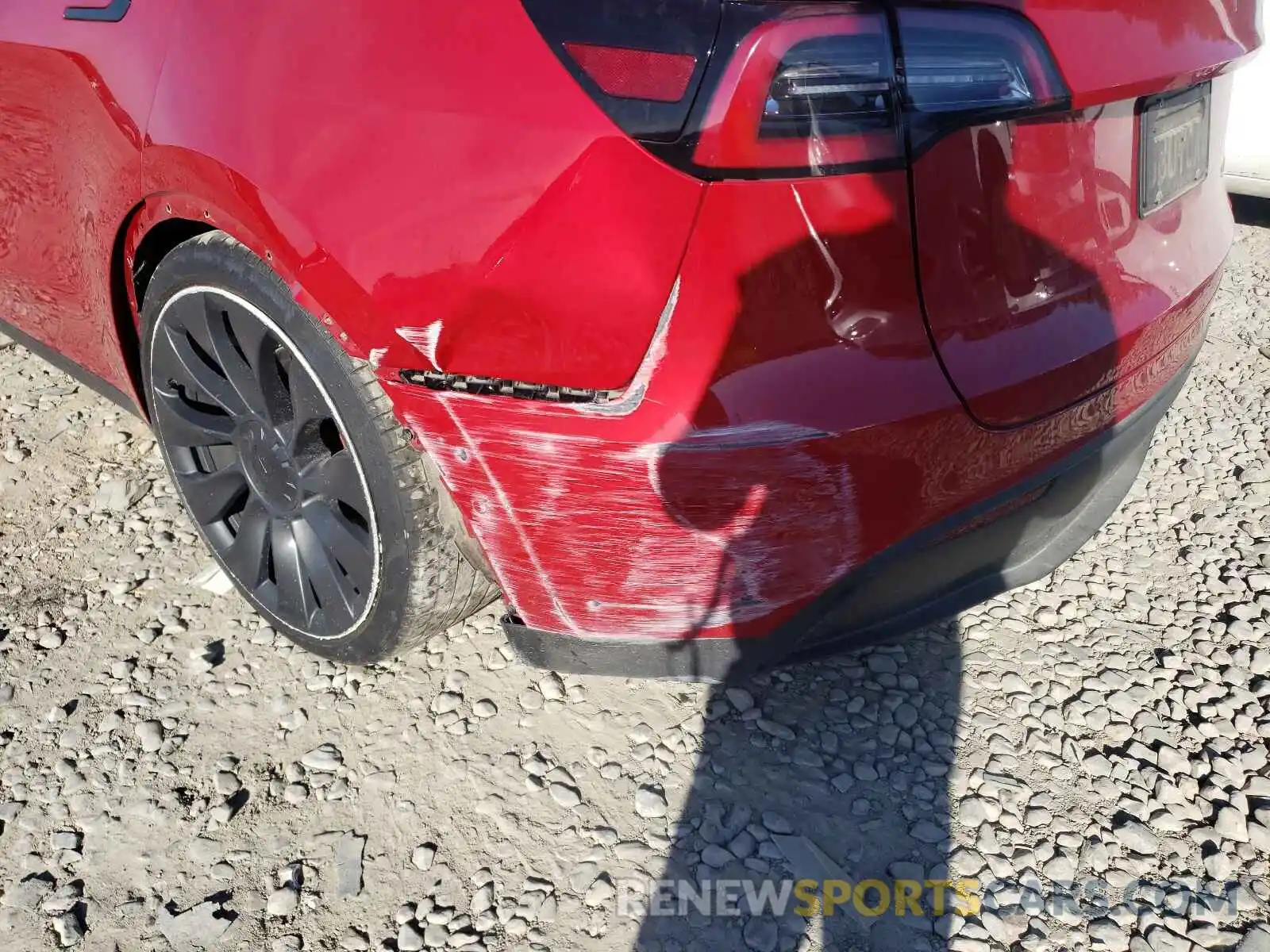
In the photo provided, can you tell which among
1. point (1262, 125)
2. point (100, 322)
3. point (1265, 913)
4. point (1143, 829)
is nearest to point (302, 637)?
point (100, 322)

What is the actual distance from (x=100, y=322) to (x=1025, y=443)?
2025 mm

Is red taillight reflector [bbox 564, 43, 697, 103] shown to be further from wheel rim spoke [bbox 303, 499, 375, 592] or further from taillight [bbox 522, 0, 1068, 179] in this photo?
wheel rim spoke [bbox 303, 499, 375, 592]

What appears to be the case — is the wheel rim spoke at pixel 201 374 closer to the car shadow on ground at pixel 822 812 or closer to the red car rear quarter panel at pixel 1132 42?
the car shadow on ground at pixel 822 812

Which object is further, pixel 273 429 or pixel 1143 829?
pixel 273 429

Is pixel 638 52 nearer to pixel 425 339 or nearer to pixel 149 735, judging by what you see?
pixel 425 339

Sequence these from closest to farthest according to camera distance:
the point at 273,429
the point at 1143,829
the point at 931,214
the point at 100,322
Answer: the point at 931,214 < the point at 1143,829 < the point at 273,429 < the point at 100,322

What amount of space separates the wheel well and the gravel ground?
0.57 metres

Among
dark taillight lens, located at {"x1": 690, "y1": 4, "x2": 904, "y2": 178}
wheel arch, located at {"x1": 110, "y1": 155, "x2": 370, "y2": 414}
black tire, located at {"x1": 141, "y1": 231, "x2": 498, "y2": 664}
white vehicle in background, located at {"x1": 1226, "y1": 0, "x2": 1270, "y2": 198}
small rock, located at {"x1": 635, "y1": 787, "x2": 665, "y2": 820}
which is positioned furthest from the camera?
white vehicle in background, located at {"x1": 1226, "y1": 0, "x2": 1270, "y2": 198}

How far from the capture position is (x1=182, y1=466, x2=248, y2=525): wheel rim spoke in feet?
7.27

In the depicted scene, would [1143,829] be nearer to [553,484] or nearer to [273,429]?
[553,484]

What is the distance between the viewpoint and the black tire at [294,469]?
176cm

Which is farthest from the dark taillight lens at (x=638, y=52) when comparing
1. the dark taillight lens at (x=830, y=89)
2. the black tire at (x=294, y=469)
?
the black tire at (x=294, y=469)

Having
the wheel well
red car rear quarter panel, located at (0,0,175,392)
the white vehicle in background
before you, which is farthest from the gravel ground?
the white vehicle in background

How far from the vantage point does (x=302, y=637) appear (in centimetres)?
218
